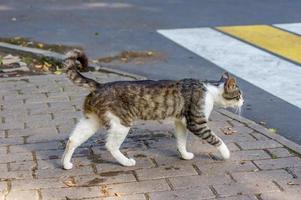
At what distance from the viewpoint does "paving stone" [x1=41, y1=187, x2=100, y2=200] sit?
448cm

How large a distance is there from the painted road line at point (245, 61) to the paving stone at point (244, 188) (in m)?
2.31

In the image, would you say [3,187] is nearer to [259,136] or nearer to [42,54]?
[259,136]

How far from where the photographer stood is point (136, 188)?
4.61 m

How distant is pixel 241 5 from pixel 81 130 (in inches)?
364

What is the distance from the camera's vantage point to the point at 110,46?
32.6 ft

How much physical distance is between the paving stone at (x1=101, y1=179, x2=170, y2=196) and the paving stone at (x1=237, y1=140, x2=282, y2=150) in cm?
106

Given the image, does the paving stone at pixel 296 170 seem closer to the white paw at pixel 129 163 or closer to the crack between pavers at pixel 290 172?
the crack between pavers at pixel 290 172

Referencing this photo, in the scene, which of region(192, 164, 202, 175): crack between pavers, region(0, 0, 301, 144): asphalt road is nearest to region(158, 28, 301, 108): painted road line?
region(0, 0, 301, 144): asphalt road

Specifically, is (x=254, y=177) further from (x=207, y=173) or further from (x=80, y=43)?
(x=80, y=43)

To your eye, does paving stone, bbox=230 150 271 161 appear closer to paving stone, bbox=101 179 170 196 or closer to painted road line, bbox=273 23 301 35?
paving stone, bbox=101 179 170 196

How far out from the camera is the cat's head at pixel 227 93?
501 centimetres

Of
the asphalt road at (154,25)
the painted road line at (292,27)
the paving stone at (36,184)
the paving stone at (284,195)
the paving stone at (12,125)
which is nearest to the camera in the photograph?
the paving stone at (284,195)

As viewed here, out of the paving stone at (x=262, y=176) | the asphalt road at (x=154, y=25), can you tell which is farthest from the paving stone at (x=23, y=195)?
the asphalt road at (x=154, y=25)

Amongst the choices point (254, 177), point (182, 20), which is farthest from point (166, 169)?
point (182, 20)
